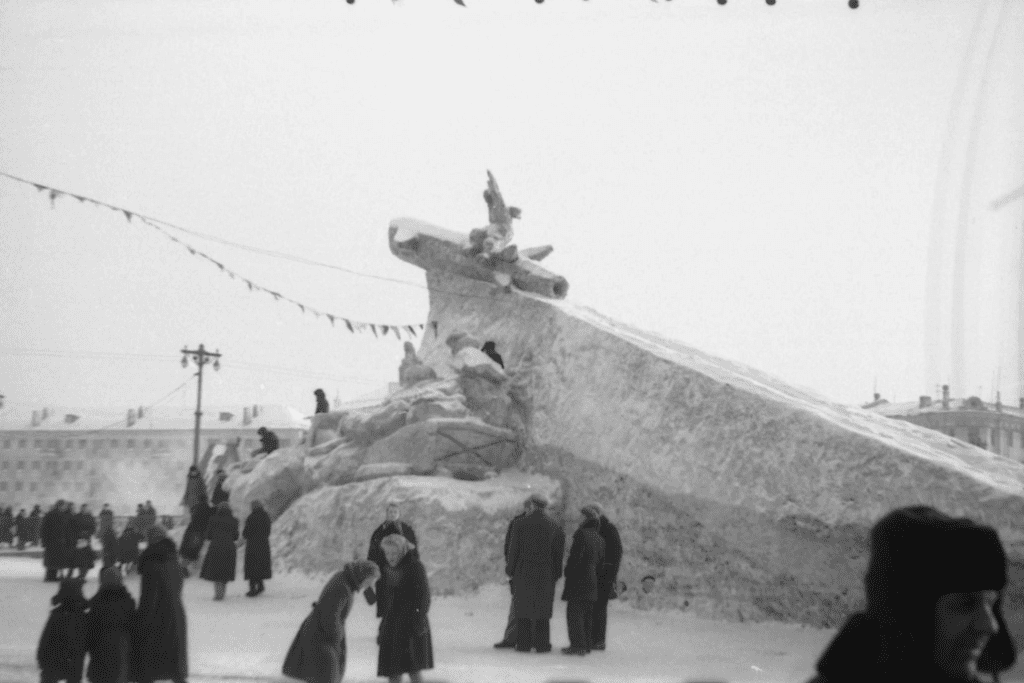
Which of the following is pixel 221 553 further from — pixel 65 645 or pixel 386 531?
pixel 65 645

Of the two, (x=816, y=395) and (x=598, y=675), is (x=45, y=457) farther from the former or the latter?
(x=598, y=675)

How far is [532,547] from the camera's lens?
1198 cm

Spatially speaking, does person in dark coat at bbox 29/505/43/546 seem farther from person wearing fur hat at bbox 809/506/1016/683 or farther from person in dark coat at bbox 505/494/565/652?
person wearing fur hat at bbox 809/506/1016/683

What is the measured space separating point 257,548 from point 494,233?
20.7 ft

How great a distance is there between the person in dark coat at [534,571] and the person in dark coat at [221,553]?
4264 mm

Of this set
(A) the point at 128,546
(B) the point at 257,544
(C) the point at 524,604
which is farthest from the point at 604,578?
(A) the point at 128,546

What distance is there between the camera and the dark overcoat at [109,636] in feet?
28.6

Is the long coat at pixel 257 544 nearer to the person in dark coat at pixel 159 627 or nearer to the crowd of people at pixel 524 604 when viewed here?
the crowd of people at pixel 524 604

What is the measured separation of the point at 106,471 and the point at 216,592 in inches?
965

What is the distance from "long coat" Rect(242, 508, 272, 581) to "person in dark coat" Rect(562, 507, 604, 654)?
14.5 ft

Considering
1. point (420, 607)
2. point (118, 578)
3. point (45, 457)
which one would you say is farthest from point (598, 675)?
point (45, 457)

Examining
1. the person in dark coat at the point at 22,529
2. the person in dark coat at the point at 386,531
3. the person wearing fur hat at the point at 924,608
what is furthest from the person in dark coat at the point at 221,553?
the person wearing fur hat at the point at 924,608

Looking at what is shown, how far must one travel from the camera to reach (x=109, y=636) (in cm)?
874

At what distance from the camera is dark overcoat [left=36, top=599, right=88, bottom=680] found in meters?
8.93
